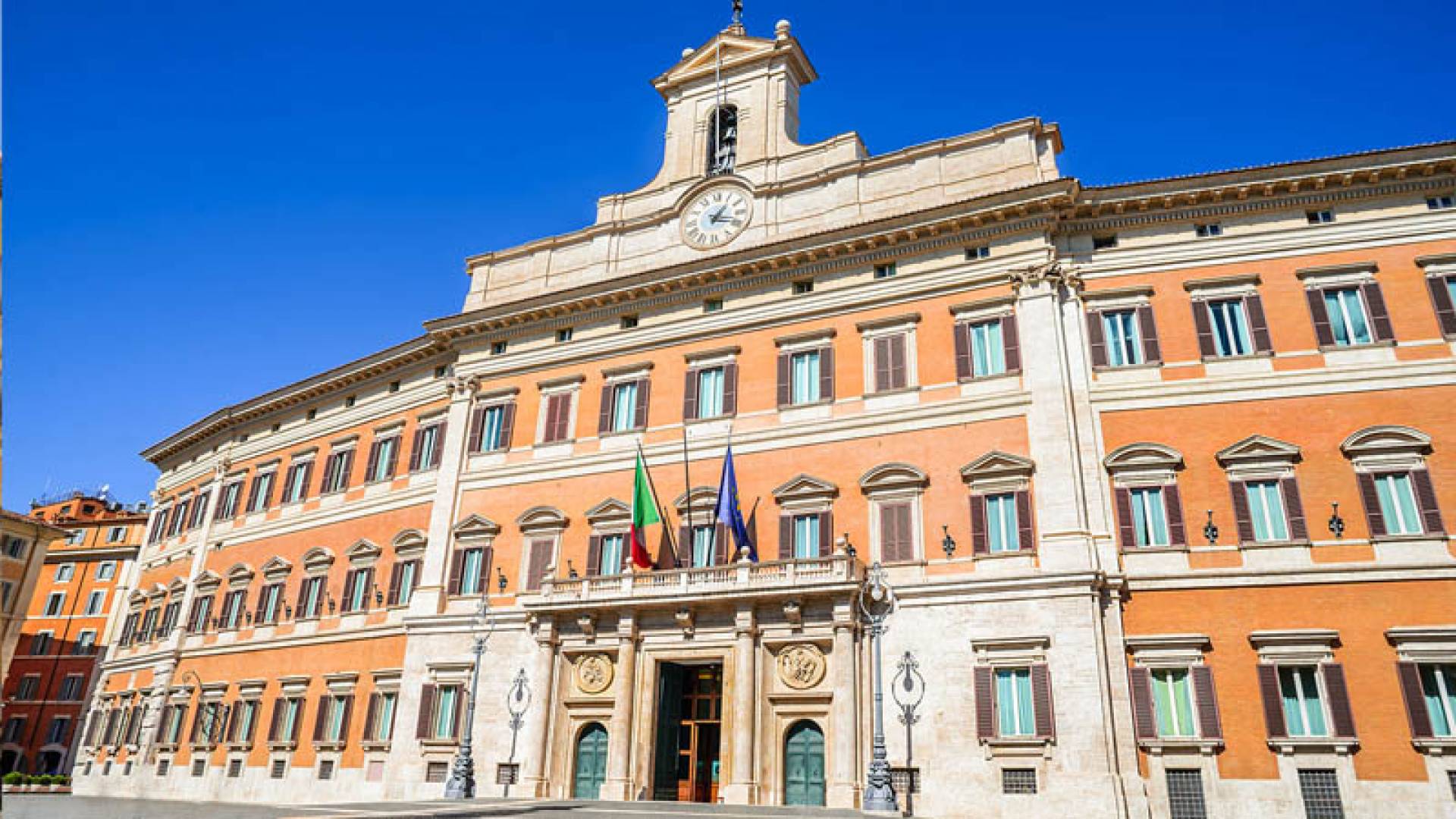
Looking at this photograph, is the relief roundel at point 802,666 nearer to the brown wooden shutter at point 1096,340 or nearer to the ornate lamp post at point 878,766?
the ornate lamp post at point 878,766

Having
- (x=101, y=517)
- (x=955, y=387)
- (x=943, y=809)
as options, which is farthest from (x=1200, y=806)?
(x=101, y=517)

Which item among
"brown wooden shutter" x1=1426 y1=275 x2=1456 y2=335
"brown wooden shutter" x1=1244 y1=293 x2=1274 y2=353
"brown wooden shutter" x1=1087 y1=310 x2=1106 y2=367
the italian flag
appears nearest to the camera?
"brown wooden shutter" x1=1426 y1=275 x2=1456 y2=335

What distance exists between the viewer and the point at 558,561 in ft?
92.2

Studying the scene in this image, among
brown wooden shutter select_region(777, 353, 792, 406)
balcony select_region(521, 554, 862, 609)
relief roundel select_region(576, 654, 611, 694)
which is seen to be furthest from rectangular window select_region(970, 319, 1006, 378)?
relief roundel select_region(576, 654, 611, 694)

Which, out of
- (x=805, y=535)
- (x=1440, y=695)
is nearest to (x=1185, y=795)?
(x=1440, y=695)

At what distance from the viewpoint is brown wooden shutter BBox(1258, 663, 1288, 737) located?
19.2 meters

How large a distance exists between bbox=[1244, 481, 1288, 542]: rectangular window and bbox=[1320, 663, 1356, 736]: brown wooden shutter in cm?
281

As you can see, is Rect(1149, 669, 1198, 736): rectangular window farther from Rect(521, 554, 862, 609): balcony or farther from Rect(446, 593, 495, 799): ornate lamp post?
Rect(446, 593, 495, 799): ornate lamp post

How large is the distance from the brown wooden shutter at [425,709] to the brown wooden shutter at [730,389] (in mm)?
12097

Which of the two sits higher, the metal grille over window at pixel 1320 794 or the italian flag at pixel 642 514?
the italian flag at pixel 642 514

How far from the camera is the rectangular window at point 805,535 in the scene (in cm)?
2491

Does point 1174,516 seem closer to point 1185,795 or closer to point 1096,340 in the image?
point 1096,340

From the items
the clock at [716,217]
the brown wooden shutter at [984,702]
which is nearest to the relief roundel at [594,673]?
the brown wooden shutter at [984,702]

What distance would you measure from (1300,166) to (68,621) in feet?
200
